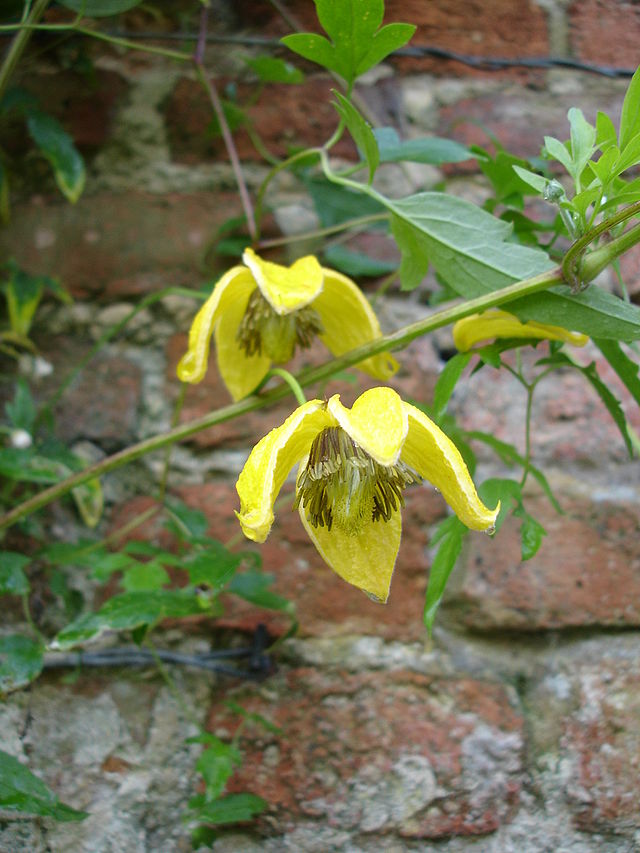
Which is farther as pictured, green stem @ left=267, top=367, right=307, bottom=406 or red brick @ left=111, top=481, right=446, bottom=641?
red brick @ left=111, top=481, right=446, bottom=641

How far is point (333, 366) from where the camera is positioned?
0.62 metres

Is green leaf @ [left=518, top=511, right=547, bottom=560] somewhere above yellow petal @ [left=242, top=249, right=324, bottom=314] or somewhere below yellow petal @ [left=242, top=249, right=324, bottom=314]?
below

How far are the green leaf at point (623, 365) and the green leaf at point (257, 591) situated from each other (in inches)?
14.7

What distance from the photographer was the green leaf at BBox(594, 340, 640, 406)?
0.59 metres

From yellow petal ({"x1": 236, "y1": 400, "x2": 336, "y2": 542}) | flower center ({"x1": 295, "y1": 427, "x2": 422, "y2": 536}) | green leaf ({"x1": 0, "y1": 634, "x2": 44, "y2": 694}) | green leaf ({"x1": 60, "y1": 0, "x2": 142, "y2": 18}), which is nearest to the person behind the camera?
yellow petal ({"x1": 236, "y1": 400, "x2": 336, "y2": 542})

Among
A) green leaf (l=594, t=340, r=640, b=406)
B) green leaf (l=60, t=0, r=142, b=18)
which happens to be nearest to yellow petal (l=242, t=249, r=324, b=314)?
green leaf (l=594, t=340, r=640, b=406)

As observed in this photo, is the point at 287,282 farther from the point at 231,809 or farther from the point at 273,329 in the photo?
the point at 231,809

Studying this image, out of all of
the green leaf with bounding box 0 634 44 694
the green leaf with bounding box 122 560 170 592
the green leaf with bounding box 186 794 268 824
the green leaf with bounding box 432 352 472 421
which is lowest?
the green leaf with bounding box 186 794 268 824

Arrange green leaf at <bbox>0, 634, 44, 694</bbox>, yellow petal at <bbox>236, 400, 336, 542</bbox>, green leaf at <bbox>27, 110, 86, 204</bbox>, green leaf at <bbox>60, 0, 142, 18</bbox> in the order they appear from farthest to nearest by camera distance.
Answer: green leaf at <bbox>27, 110, 86, 204</bbox>
green leaf at <bbox>60, 0, 142, 18</bbox>
green leaf at <bbox>0, 634, 44, 694</bbox>
yellow petal at <bbox>236, 400, 336, 542</bbox>

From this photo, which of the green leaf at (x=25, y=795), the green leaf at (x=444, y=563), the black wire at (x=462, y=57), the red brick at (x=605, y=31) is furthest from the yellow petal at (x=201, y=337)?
the red brick at (x=605, y=31)

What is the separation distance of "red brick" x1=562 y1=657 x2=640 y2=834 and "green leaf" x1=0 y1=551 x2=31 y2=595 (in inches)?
20.8

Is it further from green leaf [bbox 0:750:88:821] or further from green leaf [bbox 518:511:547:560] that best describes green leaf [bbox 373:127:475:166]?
green leaf [bbox 0:750:88:821]

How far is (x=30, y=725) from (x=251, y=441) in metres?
0.36

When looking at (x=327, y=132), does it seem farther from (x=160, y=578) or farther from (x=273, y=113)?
(x=160, y=578)
